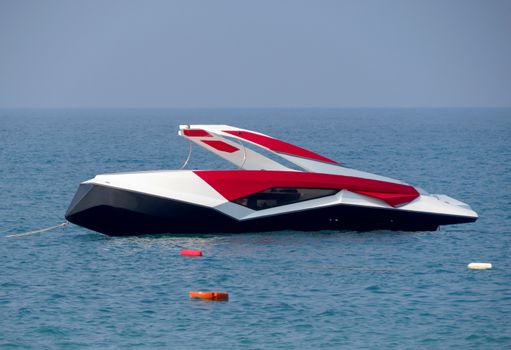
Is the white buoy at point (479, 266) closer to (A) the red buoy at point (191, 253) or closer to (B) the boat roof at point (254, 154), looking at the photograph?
(B) the boat roof at point (254, 154)

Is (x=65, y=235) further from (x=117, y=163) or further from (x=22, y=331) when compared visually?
(x=117, y=163)

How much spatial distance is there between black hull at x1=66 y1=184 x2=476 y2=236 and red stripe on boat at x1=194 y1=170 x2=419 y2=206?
1.82ft

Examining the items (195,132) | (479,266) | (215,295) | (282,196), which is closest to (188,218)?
(282,196)

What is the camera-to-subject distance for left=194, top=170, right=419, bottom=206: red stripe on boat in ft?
113

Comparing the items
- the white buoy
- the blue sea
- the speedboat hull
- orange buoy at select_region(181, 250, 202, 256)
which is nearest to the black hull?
the speedboat hull

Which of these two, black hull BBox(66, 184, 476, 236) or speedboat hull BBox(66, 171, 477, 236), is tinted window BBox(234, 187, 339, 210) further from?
black hull BBox(66, 184, 476, 236)

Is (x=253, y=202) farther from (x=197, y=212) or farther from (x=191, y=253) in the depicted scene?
(x=191, y=253)

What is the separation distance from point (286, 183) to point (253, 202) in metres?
1.14

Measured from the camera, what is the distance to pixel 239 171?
34.9 meters

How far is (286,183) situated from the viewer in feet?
114

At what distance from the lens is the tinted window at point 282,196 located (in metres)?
34.8

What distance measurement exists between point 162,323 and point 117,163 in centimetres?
4596

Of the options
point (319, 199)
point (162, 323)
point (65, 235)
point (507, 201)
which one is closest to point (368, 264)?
point (319, 199)

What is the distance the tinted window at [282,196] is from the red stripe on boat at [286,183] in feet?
0.57
